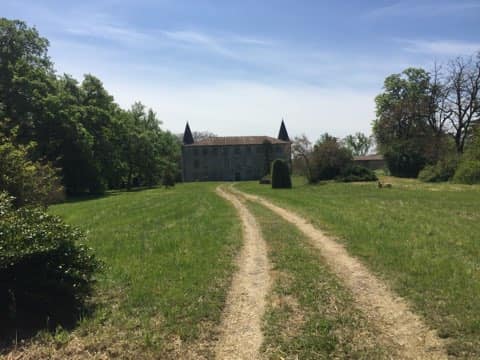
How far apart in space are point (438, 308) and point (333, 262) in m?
2.54

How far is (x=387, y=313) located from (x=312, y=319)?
1.03 meters

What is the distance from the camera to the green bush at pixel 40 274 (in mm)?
4414

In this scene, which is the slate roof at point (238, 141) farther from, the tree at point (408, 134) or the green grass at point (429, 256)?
the green grass at point (429, 256)

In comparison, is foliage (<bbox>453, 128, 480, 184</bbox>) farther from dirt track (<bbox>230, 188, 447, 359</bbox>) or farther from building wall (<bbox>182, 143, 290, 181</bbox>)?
building wall (<bbox>182, 143, 290, 181</bbox>)

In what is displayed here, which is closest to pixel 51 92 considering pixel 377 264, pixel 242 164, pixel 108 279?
pixel 108 279

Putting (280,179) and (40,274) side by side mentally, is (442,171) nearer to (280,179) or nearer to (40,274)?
(280,179)

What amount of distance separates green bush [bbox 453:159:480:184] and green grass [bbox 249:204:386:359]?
29.8m

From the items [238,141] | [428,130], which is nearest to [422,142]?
[428,130]

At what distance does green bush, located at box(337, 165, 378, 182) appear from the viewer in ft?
121

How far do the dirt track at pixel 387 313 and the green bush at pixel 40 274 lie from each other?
3.96m

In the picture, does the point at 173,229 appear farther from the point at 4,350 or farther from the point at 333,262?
the point at 4,350

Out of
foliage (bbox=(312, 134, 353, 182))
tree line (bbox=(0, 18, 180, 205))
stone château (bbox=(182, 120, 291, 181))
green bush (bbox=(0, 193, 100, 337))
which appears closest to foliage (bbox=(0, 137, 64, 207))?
green bush (bbox=(0, 193, 100, 337))

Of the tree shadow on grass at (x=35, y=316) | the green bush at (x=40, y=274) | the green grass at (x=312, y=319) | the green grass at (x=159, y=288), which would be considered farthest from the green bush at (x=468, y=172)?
the tree shadow on grass at (x=35, y=316)

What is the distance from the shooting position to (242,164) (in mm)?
77750
